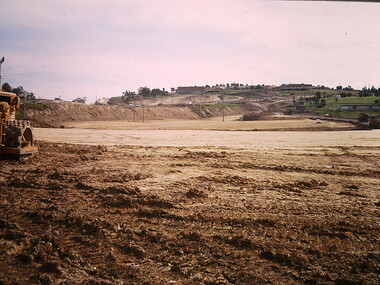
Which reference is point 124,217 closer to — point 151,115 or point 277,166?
point 277,166

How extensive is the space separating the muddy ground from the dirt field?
18 mm

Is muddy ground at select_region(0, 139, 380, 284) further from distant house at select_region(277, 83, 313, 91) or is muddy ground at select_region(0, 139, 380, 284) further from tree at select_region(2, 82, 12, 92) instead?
distant house at select_region(277, 83, 313, 91)

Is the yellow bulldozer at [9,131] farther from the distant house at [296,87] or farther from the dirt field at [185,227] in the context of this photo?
the distant house at [296,87]

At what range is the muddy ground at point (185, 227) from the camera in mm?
3871

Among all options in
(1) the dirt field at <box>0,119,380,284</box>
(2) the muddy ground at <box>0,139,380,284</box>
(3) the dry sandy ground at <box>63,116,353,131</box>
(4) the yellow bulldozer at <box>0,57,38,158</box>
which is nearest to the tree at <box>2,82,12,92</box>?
(3) the dry sandy ground at <box>63,116,353,131</box>

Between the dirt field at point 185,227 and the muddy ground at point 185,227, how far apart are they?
2cm

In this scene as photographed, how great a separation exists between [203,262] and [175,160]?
314 inches

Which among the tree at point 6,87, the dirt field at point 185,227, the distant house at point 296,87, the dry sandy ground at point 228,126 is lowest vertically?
the dirt field at point 185,227

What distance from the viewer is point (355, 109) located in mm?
Result: 65875

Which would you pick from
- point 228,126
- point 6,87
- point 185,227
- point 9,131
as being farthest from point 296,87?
point 185,227

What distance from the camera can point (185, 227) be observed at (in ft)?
17.1

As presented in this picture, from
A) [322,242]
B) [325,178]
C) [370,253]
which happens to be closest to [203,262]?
[322,242]

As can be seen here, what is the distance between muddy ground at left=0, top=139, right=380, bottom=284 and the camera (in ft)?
12.7

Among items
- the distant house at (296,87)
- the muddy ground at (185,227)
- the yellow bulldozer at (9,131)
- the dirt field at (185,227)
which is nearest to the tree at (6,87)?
the yellow bulldozer at (9,131)
